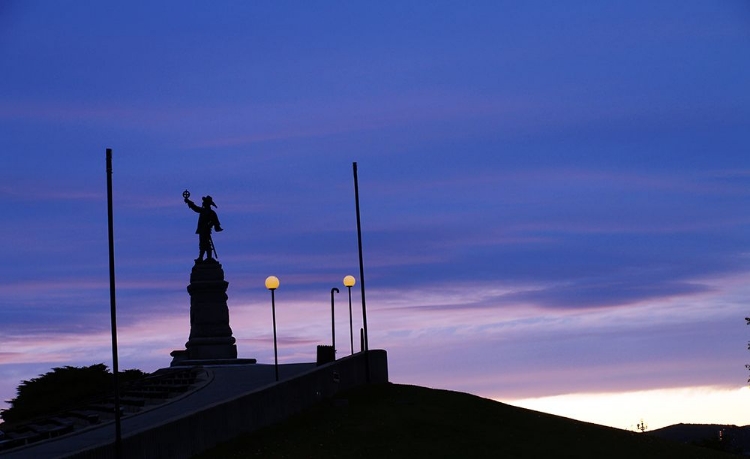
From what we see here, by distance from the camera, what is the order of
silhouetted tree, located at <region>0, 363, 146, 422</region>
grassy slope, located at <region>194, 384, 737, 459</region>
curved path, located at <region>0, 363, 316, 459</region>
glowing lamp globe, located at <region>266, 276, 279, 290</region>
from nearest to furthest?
curved path, located at <region>0, 363, 316, 459</region> → grassy slope, located at <region>194, 384, 737, 459</region> → glowing lamp globe, located at <region>266, 276, 279, 290</region> → silhouetted tree, located at <region>0, 363, 146, 422</region>

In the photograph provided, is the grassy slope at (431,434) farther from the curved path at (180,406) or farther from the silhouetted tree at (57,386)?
A: the silhouetted tree at (57,386)

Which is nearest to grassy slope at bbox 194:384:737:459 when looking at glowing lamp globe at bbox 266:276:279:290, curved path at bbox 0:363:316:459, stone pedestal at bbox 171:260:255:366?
curved path at bbox 0:363:316:459

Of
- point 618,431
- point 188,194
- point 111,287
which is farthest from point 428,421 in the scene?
point 188,194

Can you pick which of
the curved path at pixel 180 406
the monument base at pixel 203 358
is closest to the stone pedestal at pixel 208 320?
the monument base at pixel 203 358

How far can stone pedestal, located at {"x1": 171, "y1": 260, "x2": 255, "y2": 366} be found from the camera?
62.4m

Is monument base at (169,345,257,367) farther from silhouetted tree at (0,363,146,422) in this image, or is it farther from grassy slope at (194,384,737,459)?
grassy slope at (194,384,737,459)

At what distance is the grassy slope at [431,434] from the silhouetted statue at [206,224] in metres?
19.2

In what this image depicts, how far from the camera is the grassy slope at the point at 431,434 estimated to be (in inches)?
1383

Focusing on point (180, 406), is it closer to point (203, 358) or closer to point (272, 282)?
point (272, 282)

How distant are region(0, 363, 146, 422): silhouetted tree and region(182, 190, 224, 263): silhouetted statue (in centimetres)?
810

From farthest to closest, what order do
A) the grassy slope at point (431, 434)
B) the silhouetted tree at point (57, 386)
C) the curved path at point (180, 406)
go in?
the silhouetted tree at point (57, 386) → the grassy slope at point (431, 434) → the curved path at point (180, 406)

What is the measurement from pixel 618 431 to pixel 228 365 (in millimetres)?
22827

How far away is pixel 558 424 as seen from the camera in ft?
144

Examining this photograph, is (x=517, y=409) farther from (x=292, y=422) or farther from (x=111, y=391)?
(x=111, y=391)
